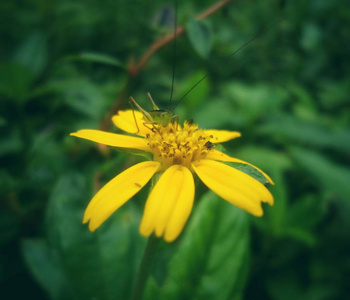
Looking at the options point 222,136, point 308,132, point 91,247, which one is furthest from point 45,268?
point 308,132

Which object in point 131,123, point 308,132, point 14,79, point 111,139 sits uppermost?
point 308,132

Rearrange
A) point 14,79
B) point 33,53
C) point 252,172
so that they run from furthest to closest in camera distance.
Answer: point 33,53
point 14,79
point 252,172

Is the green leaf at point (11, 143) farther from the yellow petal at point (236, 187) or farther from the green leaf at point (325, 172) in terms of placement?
the green leaf at point (325, 172)

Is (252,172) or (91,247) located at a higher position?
(252,172)

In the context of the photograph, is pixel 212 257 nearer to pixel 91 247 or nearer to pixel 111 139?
pixel 91 247

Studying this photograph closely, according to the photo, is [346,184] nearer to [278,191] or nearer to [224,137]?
[278,191]

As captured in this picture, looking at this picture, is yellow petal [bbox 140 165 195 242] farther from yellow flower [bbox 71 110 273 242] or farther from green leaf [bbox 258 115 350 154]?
green leaf [bbox 258 115 350 154]

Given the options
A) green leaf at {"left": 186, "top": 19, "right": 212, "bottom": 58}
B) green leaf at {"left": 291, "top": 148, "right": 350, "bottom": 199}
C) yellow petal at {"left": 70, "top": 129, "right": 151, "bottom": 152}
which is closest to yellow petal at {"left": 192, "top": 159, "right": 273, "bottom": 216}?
yellow petal at {"left": 70, "top": 129, "right": 151, "bottom": 152}
